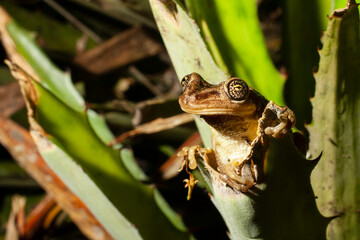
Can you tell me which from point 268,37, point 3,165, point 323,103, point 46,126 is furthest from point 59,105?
point 268,37

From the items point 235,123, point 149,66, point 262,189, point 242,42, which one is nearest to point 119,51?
point 149,66

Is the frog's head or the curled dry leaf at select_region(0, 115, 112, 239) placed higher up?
the frog's head

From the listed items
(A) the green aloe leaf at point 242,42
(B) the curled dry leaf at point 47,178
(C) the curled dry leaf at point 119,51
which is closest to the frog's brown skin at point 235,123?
(A) the green aloe leaf at point 242,42

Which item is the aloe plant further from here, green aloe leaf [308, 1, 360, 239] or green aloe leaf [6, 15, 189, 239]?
green aloe leaf [6, 15, 189, 239]

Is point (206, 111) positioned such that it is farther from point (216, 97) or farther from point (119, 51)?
point (119, 51)

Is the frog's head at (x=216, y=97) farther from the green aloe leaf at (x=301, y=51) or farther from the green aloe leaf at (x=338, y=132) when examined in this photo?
the green aloe leaf at (x=301, y=51)

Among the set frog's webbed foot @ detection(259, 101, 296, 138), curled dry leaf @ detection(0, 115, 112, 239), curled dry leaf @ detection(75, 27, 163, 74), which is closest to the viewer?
frog's webbed foot @ detection(259, 101, 296, 138)

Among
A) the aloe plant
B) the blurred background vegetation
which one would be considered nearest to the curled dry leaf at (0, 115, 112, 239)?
the blurred background vegetation

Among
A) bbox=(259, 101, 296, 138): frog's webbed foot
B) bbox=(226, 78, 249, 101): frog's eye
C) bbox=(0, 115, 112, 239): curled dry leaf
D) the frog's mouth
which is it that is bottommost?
bbox=(0, 115, 112, 239): curled dry leaf
